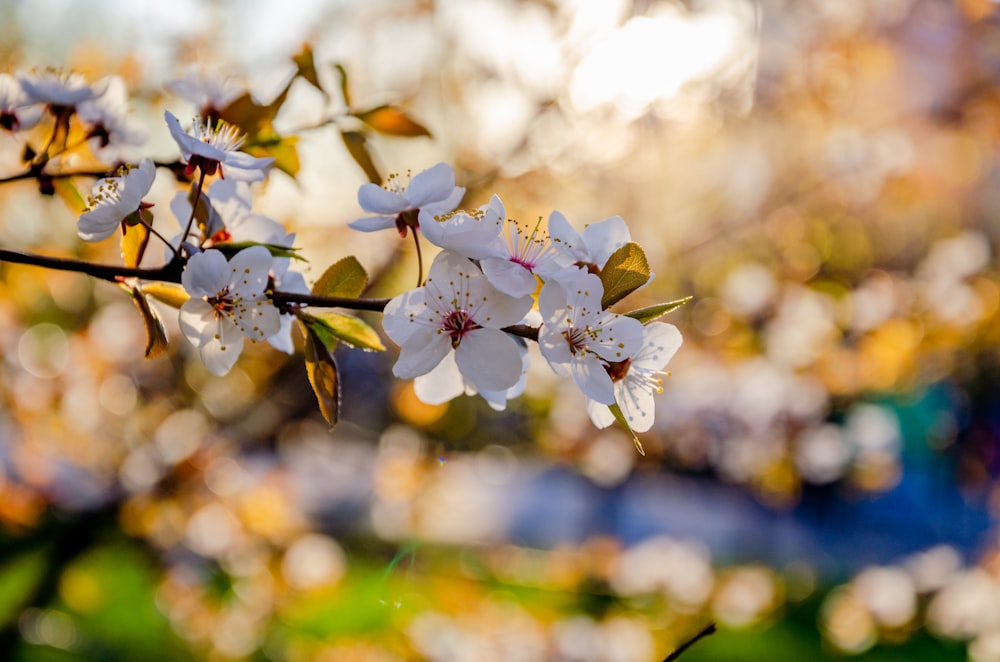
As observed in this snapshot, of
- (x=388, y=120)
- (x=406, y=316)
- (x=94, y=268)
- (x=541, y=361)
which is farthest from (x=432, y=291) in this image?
(x=541, y=361)

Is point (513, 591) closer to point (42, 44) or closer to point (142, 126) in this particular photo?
point (42, 44)

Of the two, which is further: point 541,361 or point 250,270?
point 541,361

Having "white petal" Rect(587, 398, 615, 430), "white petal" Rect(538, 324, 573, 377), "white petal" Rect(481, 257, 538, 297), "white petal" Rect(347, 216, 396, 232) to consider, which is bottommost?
"white petal" Rect(587, 398, 615, 430)

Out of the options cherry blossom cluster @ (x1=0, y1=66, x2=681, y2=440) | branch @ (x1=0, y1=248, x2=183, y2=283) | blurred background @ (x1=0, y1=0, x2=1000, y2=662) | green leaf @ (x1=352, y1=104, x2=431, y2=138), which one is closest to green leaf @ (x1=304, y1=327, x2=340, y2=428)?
cherry blossom cluster @ (x1=0, y1=66, x2=681, y2=440)

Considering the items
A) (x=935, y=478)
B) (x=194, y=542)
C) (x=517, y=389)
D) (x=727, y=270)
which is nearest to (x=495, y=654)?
(x=194, y=542)

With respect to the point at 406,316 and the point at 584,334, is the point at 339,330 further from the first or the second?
the point at 584,334

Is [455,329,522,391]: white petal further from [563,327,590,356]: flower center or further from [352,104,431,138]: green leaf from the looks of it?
[352,104,431,138]: green leaf
